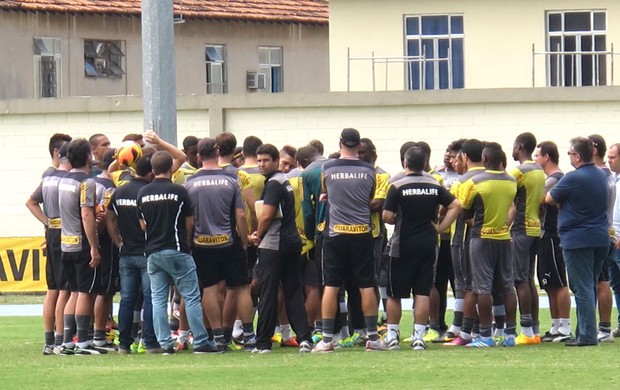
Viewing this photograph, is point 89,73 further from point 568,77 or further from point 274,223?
point 274,223

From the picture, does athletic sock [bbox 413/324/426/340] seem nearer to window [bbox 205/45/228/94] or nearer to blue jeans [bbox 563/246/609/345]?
blue jeans [bbox 563/246/609/345]

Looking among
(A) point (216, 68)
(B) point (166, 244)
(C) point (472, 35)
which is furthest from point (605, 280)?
(A) point (216, 68)

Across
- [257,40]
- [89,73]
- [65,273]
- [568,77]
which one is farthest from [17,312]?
[257,40]

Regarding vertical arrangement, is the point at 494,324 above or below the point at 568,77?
below

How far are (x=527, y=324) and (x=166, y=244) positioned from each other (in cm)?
372

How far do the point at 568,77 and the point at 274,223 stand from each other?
984 inches

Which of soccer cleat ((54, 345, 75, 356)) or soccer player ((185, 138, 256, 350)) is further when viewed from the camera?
soccer cleat ((54, 345, 75, 356))

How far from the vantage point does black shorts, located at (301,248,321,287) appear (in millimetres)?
15906

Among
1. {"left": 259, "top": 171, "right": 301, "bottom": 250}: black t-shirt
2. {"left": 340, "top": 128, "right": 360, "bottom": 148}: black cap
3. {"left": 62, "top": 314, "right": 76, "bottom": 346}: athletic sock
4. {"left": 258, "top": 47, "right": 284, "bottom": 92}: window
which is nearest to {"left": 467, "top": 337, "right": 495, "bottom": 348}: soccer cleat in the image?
{"left": 259, "top": 171, "right": 301, "bottom": 250}: black t-shirt

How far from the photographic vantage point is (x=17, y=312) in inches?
861

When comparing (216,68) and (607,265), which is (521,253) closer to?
(607,265)

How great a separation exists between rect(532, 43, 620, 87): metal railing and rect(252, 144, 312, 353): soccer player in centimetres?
2387

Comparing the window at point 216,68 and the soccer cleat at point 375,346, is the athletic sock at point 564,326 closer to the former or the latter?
the soccer cleat at point 375,346

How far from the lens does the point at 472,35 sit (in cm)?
3919
